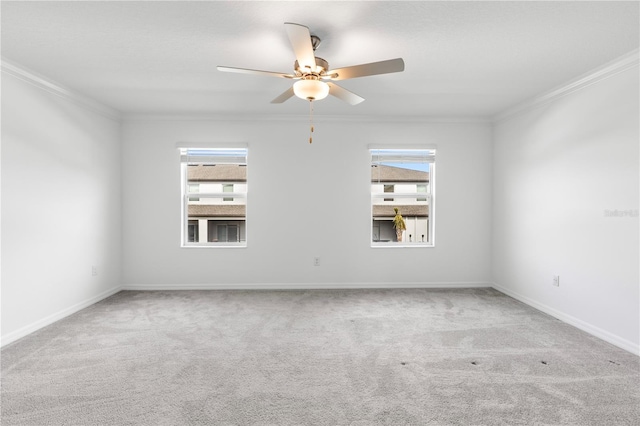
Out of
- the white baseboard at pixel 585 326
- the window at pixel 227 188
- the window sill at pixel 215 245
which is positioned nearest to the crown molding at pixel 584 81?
the white baseboard at pixel 585 326

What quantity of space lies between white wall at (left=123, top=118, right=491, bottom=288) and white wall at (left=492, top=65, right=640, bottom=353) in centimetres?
52

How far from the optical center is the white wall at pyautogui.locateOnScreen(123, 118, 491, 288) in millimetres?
4703

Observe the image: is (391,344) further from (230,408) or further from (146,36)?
(146,36)

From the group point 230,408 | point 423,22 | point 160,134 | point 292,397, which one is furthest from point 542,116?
point 160,134

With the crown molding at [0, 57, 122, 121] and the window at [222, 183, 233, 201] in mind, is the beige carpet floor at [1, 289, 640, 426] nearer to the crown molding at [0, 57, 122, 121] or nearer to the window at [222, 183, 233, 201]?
the window at [222, 183, 233, 201]

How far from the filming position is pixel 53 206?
11.4 feet

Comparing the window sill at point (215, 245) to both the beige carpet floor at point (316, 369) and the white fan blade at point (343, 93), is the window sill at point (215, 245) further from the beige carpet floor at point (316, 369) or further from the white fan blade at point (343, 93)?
the white fan blade at point (343, 93)

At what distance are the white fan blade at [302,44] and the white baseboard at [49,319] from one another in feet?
10.8

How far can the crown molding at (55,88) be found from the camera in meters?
2.93

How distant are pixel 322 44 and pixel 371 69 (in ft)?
1.66

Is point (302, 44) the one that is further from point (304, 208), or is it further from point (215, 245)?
point (215, 245)

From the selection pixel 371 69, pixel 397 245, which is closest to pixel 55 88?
pixel 371 69

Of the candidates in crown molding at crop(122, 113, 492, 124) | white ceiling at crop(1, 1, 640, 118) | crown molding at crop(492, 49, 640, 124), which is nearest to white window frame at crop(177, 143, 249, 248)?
crown molding at crop(122, 113, 492, 124)

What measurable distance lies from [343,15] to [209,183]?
11.0ft
